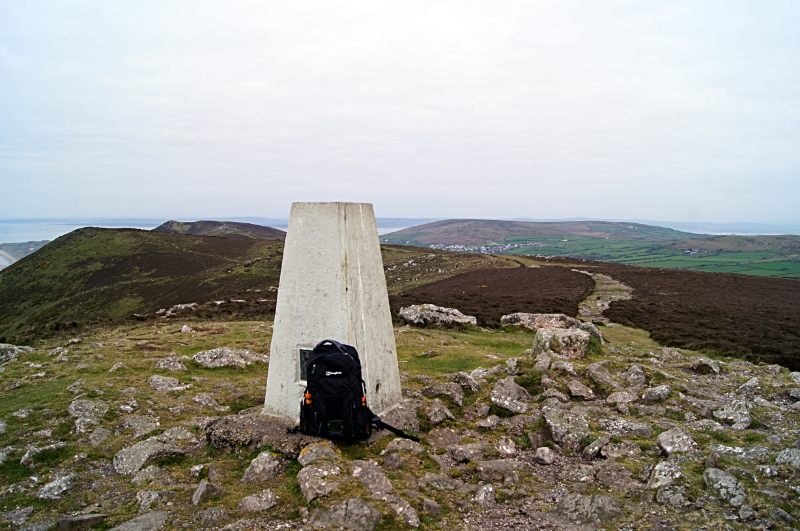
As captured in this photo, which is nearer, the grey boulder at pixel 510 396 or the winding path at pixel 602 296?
the grey boulder at pixel 510 396

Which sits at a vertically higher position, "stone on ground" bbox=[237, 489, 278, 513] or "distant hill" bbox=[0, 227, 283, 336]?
"stone on ground" bbox=[237, 489, 278, 513]

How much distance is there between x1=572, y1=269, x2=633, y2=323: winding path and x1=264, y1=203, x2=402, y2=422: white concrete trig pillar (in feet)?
78.5

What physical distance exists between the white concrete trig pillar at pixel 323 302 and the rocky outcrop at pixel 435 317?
17.2 meters

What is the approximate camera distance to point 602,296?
126 feet

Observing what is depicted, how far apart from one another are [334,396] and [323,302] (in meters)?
2.04

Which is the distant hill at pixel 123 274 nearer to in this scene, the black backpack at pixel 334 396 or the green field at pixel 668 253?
the black backpack at pixel 334 396

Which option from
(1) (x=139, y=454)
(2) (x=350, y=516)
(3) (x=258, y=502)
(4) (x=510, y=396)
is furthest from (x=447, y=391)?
(1) (x=139, y=454)

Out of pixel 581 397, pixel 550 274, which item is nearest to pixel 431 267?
pixel 550 274

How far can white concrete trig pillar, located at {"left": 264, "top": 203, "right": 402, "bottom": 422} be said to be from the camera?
27.1 feet

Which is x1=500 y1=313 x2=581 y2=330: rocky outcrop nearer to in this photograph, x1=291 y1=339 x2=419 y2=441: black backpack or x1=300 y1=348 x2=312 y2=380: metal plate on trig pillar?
x1=300 y1=348 x2=312 y2=380: metal plate on trig pillar

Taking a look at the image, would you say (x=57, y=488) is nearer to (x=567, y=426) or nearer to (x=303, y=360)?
(x=303, y=360)

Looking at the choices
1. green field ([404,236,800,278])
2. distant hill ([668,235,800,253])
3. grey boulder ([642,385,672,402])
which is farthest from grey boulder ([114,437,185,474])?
distant hill ([668,235,800,253])

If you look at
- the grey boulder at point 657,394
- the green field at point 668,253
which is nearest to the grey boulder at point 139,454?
the grey boulder at point 657,394

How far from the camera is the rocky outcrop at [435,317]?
25.7 m
